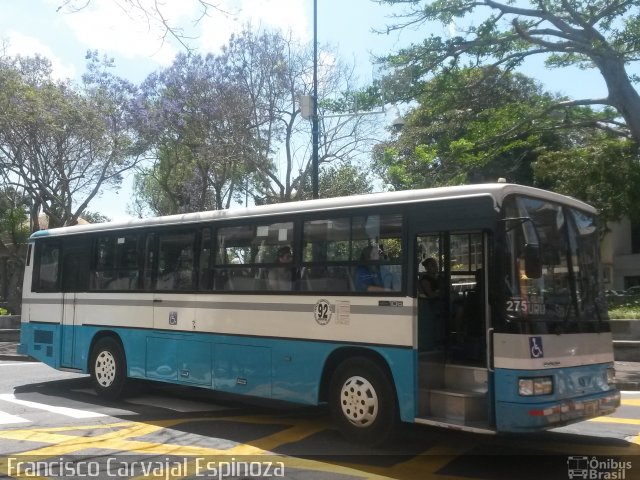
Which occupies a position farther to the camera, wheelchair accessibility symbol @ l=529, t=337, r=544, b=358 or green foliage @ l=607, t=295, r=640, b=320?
green foliage @ l=607, t=295, r=640, b=320

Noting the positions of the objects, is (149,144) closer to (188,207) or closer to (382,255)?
(188,207)

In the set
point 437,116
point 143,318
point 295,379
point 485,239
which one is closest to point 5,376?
point 143,318

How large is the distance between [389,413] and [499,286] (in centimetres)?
193

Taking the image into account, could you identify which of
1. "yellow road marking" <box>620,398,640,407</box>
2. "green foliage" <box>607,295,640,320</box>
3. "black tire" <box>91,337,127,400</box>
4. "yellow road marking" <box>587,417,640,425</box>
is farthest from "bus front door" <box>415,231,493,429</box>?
"green foliage" <box>607,295,640,320</box>

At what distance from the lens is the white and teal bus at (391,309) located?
260 inches

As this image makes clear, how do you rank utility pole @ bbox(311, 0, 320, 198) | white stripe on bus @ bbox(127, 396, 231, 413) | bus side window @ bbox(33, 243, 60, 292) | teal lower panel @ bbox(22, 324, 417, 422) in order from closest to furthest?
teal lower panel @ bbox(22, 324, 417, 422)
white stripe on bus @ bbox(127, 396, 231, 413)
bus side window @ bbox(33, 243, 60, 292)
utility pole @ bbox(311, 0, 320, 198)

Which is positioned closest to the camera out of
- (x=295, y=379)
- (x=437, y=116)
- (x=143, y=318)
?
(x=295, y=379)

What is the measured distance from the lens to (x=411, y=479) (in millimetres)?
6254

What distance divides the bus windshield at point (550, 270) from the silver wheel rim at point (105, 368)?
697 centimetres

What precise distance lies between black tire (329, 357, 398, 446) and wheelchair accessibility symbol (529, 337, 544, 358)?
1.65m

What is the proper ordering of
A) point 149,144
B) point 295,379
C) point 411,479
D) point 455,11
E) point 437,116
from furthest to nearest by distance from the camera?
point 149,144 → point 437,116 → point 455,11 → point 295,379 → point 411,479

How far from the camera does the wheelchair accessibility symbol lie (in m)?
6.39

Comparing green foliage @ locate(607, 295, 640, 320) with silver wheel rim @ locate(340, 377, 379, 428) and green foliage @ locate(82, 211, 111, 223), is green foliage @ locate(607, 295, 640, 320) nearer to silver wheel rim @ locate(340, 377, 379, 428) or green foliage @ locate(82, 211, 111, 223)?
silver wheel rim @ locate(340, 377, 379, 428)

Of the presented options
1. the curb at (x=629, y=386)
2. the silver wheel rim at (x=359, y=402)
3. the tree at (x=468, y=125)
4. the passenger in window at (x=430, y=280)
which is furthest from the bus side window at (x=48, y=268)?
the curb at (x=629, y=386)
